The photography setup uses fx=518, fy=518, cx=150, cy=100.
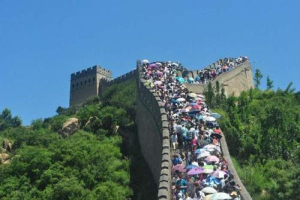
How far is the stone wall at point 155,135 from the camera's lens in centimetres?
1958

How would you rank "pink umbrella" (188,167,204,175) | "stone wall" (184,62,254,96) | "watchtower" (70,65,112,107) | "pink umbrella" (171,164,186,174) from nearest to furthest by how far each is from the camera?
"pink umbrella" (188,167,204,175) → "pink umbrella" (171,164,186,174) → "stone wall" (184,62,254,96) → "watchtower" (70,65,112,107)

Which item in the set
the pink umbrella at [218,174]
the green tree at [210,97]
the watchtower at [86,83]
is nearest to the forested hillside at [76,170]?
the green tree at [210,97]

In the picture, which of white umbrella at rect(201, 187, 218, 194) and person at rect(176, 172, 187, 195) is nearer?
white umbrella at rect(201, 187, 218, 194)

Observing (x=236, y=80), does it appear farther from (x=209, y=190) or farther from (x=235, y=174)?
(x=209, y=190)

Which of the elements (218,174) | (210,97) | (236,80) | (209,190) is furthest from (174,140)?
(236,80)

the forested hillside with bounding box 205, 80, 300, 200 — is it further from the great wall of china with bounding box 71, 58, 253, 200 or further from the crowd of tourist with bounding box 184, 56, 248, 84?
the great wall of china with bounding box 71, 58, 253, 200

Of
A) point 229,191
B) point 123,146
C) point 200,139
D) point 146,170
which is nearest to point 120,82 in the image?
point 123,146

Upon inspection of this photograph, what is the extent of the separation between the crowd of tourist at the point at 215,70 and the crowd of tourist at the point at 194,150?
777 centimetres

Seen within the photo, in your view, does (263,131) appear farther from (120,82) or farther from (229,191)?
(120,82)

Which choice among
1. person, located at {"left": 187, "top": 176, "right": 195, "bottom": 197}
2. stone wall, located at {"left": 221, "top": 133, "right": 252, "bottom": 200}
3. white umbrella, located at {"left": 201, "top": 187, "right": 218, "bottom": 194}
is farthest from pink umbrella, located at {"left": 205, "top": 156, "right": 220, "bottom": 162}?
white umbrella, located at {"left": 201, "top": 187, "right": 218, "bottom": 194}

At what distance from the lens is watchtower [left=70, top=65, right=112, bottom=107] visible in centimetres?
7338

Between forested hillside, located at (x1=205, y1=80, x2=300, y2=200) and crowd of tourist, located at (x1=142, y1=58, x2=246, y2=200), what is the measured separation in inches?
107

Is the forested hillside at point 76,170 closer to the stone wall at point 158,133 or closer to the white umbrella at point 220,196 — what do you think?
the stone wall at point 158,133

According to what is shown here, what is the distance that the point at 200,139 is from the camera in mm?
22234
